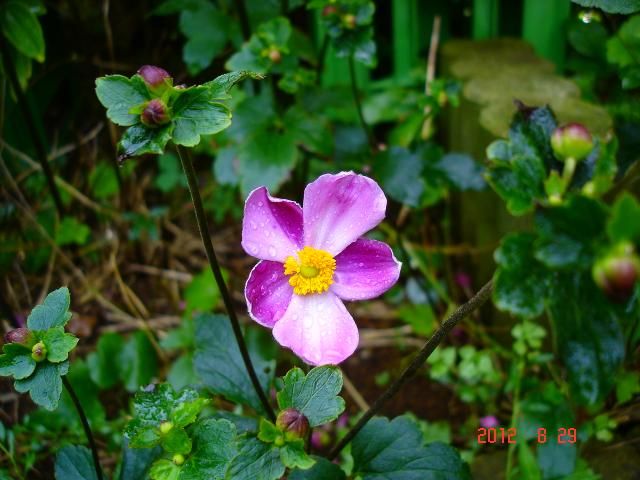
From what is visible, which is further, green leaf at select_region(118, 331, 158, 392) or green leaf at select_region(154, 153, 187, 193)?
green leaf at select_region(154, 153, 187, 193)

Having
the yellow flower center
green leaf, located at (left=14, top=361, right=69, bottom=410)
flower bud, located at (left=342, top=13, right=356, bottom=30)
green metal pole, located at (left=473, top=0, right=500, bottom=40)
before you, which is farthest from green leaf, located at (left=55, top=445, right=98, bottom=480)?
green metal pole, located at (left=473, top=0, right=500, bottom=40)

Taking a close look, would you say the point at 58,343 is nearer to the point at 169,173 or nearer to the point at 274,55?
the point at 274,55

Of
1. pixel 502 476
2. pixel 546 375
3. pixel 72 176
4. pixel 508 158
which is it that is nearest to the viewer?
pixel 508 158

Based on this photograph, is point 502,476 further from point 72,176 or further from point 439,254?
point 72,176

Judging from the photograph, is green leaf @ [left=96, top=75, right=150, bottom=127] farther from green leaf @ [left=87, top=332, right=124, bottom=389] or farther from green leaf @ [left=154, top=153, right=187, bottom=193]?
green leaf @ [left=154, top=153, right=187, bottom=193]

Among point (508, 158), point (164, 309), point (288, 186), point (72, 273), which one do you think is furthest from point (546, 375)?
point (72, 273)
